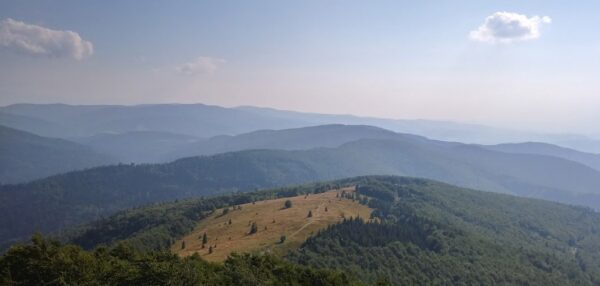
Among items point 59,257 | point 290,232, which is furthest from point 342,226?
point 59,257

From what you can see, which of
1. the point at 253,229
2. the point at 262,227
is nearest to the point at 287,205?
the point at 262,227

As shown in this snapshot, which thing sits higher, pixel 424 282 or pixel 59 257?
pixel 59 257

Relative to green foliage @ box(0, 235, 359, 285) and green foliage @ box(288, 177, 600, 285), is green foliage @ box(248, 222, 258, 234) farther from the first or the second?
green foliage @ box(0, 235, 359, 285)

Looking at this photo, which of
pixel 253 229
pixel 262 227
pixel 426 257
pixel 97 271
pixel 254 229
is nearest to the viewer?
pixel 97 271

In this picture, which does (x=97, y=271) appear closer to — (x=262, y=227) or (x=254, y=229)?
(x=254, y=229)

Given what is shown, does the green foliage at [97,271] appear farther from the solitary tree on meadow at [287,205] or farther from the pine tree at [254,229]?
the solitary tree on meadow at [287,205]

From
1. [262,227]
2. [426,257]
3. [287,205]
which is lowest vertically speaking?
[262,227]

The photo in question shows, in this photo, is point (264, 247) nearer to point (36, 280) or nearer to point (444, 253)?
point (444, 253)

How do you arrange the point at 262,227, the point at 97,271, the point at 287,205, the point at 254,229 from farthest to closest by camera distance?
the point at 287,205 → the point at 262,227 → the point at 254,229 → the point at 97,271

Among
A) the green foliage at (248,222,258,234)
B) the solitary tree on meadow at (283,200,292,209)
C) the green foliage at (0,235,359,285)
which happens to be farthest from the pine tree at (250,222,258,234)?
the green foliage at (0,235,359,285)
